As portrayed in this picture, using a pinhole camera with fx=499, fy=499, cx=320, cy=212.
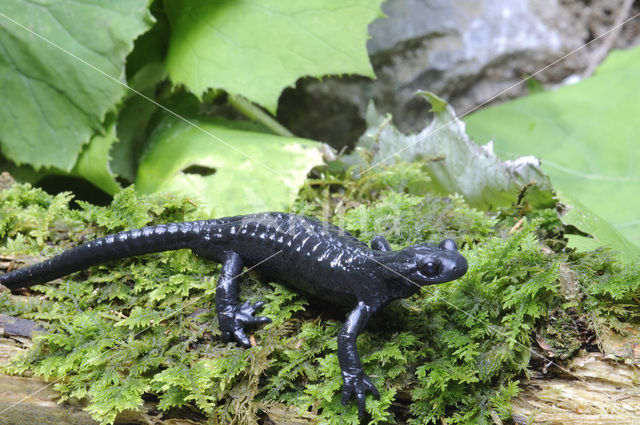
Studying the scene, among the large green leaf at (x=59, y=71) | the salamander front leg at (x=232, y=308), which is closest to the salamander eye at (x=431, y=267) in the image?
the salamander front leg at (x=232, y=308)

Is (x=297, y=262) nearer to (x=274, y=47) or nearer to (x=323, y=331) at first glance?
(x=323, y=331)

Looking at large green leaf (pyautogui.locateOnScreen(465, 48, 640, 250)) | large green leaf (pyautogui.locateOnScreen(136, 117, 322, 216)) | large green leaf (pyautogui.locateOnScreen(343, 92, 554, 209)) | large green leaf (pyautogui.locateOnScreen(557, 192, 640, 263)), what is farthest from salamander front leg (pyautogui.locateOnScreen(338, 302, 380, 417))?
large green leaf (pyautogui.locateOnScreen(465, 48, 640, 250))

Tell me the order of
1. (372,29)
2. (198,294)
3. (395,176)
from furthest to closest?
1. (372,29)
2. (395,176)
3. (198,294)

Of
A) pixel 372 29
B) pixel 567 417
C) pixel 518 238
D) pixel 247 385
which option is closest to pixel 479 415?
pixel 567 417

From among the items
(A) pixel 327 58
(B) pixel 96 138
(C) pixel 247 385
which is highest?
(A) pixel 327 58

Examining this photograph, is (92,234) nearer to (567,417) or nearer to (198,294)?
(198,294)

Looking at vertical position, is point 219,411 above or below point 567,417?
below

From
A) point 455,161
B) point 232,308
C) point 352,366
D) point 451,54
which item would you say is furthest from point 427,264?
point 451,54
